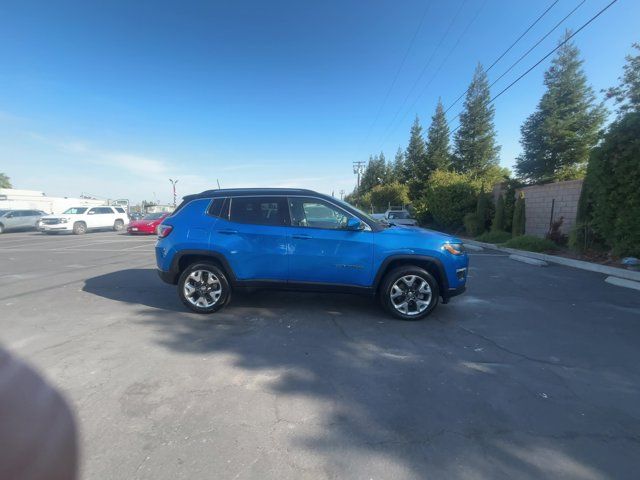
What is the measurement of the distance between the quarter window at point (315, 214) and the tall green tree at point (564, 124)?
2693 cm

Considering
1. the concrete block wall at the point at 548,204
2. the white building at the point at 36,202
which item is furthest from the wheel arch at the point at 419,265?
the white building at the point at 36,202

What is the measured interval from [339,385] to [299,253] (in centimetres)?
213

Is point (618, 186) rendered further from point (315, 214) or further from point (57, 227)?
point (57, 227)

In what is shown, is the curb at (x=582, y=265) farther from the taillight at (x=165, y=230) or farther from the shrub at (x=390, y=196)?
the shrub at (x=390, y=196)

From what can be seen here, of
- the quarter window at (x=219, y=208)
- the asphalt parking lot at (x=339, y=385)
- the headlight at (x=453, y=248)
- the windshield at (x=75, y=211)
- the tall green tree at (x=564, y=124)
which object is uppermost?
the tall green tree at (x=564, y=124)

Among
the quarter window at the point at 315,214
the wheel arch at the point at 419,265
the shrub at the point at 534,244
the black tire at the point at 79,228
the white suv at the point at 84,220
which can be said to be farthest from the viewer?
the black tire at the point at 79,228

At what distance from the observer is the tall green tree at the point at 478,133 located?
132 feet

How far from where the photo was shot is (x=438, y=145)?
135 feet

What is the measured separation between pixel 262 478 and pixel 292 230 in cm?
325

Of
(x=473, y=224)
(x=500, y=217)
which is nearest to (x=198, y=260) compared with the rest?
(x=500, y=217)

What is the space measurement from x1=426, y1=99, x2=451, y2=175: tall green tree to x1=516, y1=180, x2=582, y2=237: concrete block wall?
86.4 ft

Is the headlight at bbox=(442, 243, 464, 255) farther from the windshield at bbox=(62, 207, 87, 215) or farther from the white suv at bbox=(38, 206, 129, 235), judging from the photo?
the windshield at bbox=(62, 207, 87, 215)

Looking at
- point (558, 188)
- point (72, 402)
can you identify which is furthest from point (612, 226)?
point (72, 402)

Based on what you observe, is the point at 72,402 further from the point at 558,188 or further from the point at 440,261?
the point at 558,188
